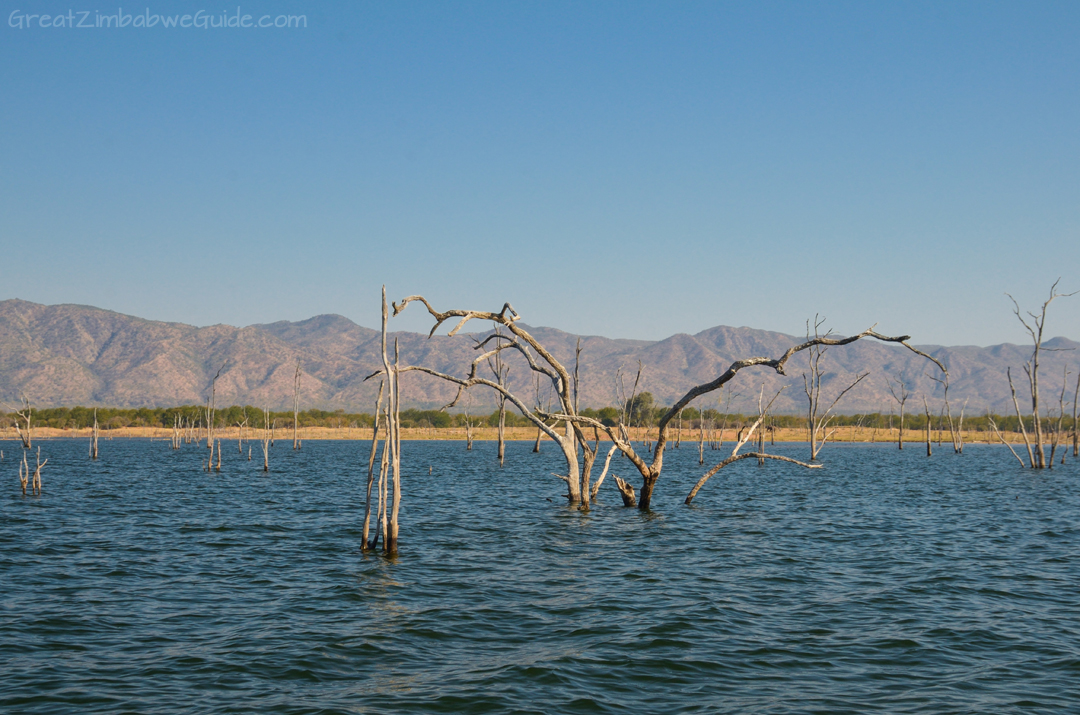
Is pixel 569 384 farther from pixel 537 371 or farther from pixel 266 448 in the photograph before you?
pixel 266 448

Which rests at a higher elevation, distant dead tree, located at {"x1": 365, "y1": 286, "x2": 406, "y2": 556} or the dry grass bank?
distant dead tree, located at {"x1": 365, "y1": 286, "x2": 406, "y2": 556}

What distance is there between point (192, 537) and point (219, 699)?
14.9 m

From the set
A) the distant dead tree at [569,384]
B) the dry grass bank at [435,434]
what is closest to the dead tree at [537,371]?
the distant dead tree at [569,384]

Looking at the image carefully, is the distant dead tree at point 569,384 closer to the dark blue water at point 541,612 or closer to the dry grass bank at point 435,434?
the dark blue water at point 541,612

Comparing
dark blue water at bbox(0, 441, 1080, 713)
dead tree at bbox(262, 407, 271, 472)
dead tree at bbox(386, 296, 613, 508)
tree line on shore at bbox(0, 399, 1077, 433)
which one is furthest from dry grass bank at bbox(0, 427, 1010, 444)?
dark blue water at bbox(0, 441, 1080, 713)

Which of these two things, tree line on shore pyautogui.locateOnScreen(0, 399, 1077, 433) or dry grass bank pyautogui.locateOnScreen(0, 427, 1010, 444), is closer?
dry grass bank pyautogui.locateOnScreen(0, 427, 1010, 444)

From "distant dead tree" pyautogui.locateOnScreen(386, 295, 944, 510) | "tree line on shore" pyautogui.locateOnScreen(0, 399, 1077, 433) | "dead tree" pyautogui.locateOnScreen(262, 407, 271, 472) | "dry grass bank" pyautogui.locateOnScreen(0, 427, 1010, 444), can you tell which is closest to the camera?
"distant dead tree" pyautogui.locateOnScreen(386, 295, 944, 510)

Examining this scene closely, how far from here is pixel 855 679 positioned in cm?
1066

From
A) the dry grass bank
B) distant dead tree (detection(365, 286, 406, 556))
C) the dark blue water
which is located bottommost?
the dry grass bank

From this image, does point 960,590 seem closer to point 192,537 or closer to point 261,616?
point 261,616

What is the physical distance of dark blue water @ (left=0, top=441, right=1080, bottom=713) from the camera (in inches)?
400

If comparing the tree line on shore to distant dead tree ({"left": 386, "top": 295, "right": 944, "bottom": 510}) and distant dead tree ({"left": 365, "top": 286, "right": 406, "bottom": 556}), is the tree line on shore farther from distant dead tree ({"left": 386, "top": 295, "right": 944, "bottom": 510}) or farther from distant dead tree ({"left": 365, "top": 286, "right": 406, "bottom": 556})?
distant dead tree ({"left": 365, "top": 286, "right": 406, "bottom": 556})

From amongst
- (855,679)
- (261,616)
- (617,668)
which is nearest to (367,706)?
(617,668)

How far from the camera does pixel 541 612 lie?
14414 mm
